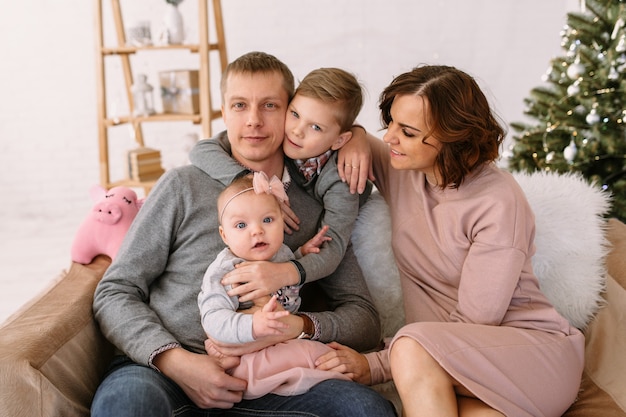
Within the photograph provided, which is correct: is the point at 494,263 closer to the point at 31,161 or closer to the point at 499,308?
the point at 499,308

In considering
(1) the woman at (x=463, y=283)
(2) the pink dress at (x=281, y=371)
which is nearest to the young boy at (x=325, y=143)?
(1) the woman at (x=463, y=283)

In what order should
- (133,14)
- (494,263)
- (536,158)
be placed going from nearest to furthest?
(494,263) → (536,158) → (133,14)

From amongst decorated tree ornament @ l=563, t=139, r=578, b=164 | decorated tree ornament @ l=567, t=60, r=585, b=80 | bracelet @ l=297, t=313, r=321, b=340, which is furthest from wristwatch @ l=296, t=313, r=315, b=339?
decorated tree ornament @ l=567, t=60, r=585, b=80

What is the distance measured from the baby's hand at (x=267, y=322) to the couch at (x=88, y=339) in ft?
1.46

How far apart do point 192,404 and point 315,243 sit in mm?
513

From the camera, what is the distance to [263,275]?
5.08 feet

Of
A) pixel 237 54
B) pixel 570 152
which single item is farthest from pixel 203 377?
pixel 237 54

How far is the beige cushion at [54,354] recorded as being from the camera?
1329 millimetres

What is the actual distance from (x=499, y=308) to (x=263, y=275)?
59 cm

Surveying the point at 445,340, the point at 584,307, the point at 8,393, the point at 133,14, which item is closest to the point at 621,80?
the point at 584,307

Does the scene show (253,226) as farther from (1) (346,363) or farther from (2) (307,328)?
(1) (346,363)

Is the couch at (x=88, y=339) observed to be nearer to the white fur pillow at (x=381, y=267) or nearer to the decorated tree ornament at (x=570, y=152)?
the white fur pillow at (x=381, y=267)

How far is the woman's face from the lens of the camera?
1.67m

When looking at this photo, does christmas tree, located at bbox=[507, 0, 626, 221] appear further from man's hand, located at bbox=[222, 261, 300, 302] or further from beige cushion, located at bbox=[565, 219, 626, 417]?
man's hand, located at bbox=[222, 261, 300, 302]
